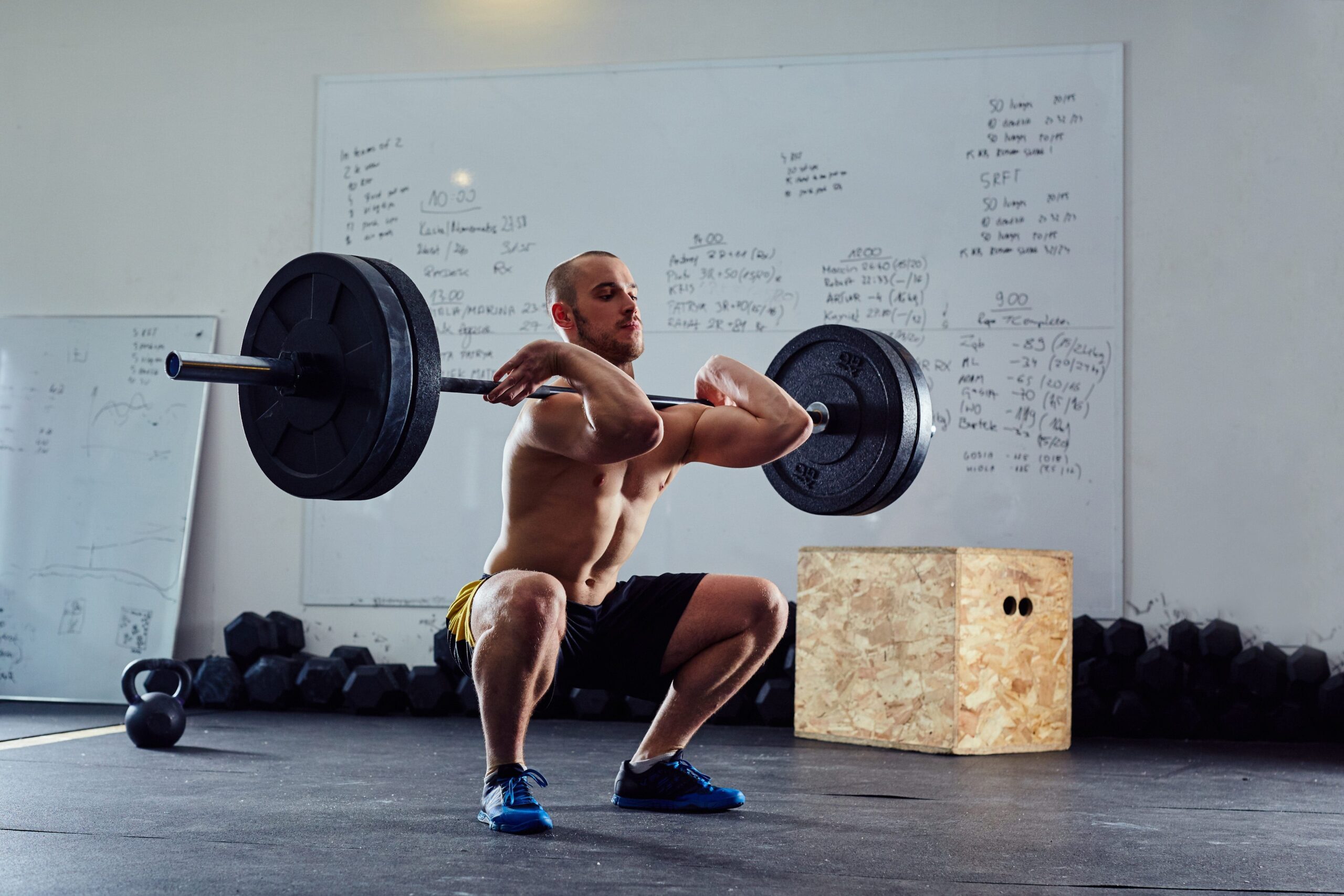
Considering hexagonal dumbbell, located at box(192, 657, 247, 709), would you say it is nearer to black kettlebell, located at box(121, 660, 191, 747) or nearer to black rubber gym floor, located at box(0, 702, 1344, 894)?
black rubber gym floor, located at box(0, 702, 1344, 894)

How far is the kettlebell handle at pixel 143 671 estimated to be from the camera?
11.3 ft

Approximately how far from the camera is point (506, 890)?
1732 millimetres

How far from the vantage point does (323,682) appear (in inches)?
169

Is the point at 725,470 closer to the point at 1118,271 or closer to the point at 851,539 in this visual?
the point at 851,539

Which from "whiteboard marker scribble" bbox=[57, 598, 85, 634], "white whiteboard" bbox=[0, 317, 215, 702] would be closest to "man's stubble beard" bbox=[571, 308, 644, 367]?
"white whiteboard" bbox=[0, 317, 215, 702]

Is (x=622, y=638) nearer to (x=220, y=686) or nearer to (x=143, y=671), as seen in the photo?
(x=143, y=671)

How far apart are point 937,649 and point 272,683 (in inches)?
90.4

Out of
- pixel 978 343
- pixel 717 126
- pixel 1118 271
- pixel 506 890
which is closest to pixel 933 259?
pixel 978 343

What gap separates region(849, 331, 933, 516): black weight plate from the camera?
102 inches

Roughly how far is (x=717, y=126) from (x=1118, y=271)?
1476 millimetres

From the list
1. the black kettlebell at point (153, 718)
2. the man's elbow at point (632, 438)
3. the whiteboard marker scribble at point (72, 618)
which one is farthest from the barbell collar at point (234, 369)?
the whiteboard marker scribble at point (72, 618)

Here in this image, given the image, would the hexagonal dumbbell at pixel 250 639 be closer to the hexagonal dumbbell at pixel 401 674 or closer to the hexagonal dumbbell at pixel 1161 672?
the hexagonal dumbbell at pixel 401 674

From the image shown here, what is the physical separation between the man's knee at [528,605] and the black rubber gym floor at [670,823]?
14.0 inches

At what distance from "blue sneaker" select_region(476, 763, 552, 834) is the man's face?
0.79 metres
